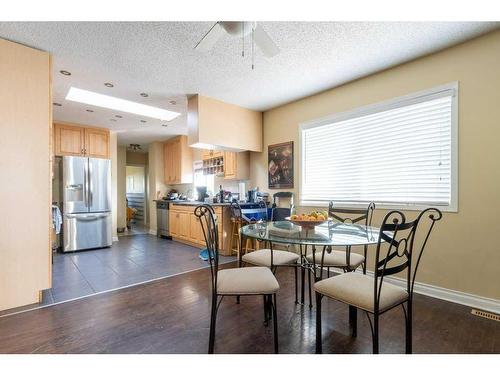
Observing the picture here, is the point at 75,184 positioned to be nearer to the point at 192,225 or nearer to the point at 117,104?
the point at 117,104

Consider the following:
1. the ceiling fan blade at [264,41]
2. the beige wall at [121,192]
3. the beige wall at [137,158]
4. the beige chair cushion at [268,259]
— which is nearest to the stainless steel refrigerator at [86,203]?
the beige wall at [121,192]

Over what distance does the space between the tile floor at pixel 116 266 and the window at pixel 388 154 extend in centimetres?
203

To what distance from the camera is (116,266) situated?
3.54 m

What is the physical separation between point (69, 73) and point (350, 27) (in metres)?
3.06

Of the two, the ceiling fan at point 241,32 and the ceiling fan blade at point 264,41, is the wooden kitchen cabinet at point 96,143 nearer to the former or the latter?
the ceiling fan at point 241,32

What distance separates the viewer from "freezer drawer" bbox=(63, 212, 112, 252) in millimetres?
4449

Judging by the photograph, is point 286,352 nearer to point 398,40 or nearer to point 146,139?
point 398,40

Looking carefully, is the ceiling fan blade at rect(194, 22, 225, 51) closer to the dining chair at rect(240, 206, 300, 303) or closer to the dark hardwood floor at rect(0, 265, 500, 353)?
the dining chair at rect(240, 206, 300, 303)

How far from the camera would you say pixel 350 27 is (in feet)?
6.95

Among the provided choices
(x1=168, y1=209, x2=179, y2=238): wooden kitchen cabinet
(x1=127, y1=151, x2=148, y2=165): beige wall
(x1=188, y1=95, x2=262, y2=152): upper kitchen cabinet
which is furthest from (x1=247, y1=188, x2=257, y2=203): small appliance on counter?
(x1=127, y1=151, x2=148, y2=165): beige wall

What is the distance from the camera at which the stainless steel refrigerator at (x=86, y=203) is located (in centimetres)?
446

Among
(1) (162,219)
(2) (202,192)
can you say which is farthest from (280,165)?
(1) (162,219)

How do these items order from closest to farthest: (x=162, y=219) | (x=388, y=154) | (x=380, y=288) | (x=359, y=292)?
(x=380, y=288), (x=359, y=292), (x=388, y=154), (x=162, y=219)

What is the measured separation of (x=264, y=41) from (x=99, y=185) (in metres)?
4.36
